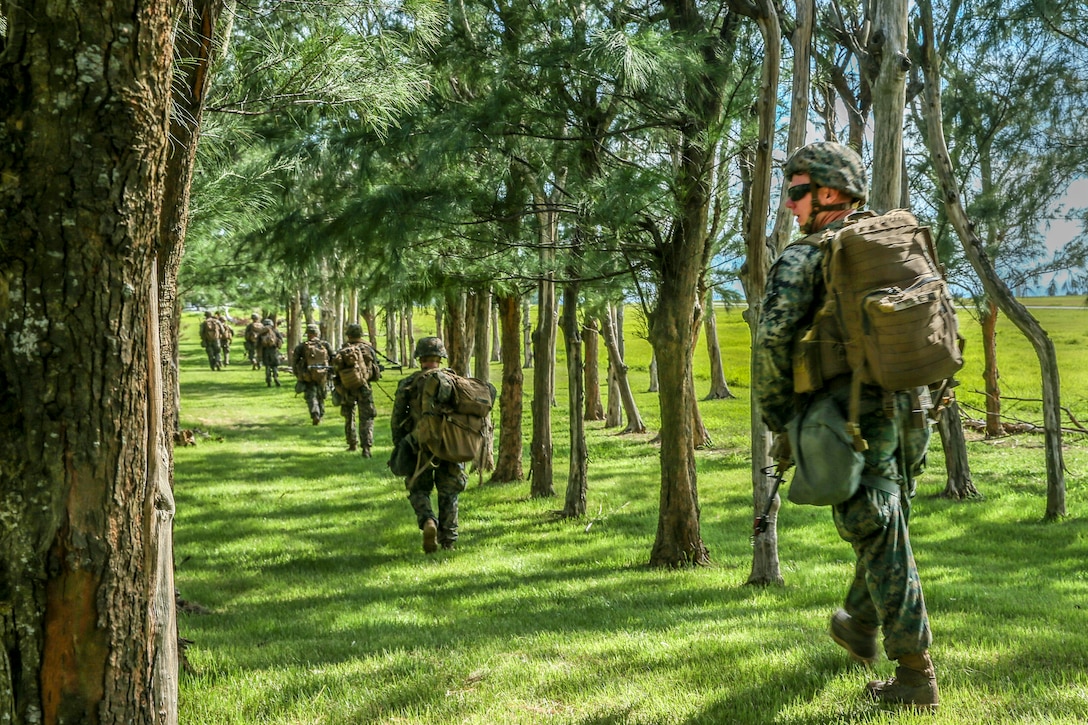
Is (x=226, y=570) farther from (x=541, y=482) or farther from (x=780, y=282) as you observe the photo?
(x=780, y=282)

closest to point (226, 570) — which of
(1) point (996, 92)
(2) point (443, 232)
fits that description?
(2) point (443, 232)

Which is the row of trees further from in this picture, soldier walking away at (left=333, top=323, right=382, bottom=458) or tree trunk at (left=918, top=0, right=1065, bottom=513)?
soldier walking away at (left=333, top=323, right=382, bottom=458)

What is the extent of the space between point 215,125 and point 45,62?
458cm

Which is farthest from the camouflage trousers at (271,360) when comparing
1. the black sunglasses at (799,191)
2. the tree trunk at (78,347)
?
the tree trunk at (78,347)

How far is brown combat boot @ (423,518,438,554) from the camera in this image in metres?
9.17

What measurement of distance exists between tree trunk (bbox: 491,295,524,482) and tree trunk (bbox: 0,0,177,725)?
10.4 m

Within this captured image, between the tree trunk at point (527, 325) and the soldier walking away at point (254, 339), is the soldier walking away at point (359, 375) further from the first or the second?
the soldier walking away at point (254, 339)

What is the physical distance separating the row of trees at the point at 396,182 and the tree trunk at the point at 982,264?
0.03 m

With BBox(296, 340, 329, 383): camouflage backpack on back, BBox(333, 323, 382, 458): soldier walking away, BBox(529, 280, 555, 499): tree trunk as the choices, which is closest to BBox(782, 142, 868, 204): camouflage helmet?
BBox(529, 280, 555, 499): tree trunk

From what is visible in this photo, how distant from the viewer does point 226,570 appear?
8.73m

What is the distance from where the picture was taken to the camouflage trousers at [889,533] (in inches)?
145

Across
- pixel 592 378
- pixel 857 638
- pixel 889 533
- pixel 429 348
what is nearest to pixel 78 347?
pixel 889 533

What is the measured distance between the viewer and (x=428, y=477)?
9.34 m

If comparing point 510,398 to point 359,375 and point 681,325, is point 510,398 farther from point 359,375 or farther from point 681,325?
point 681,325
